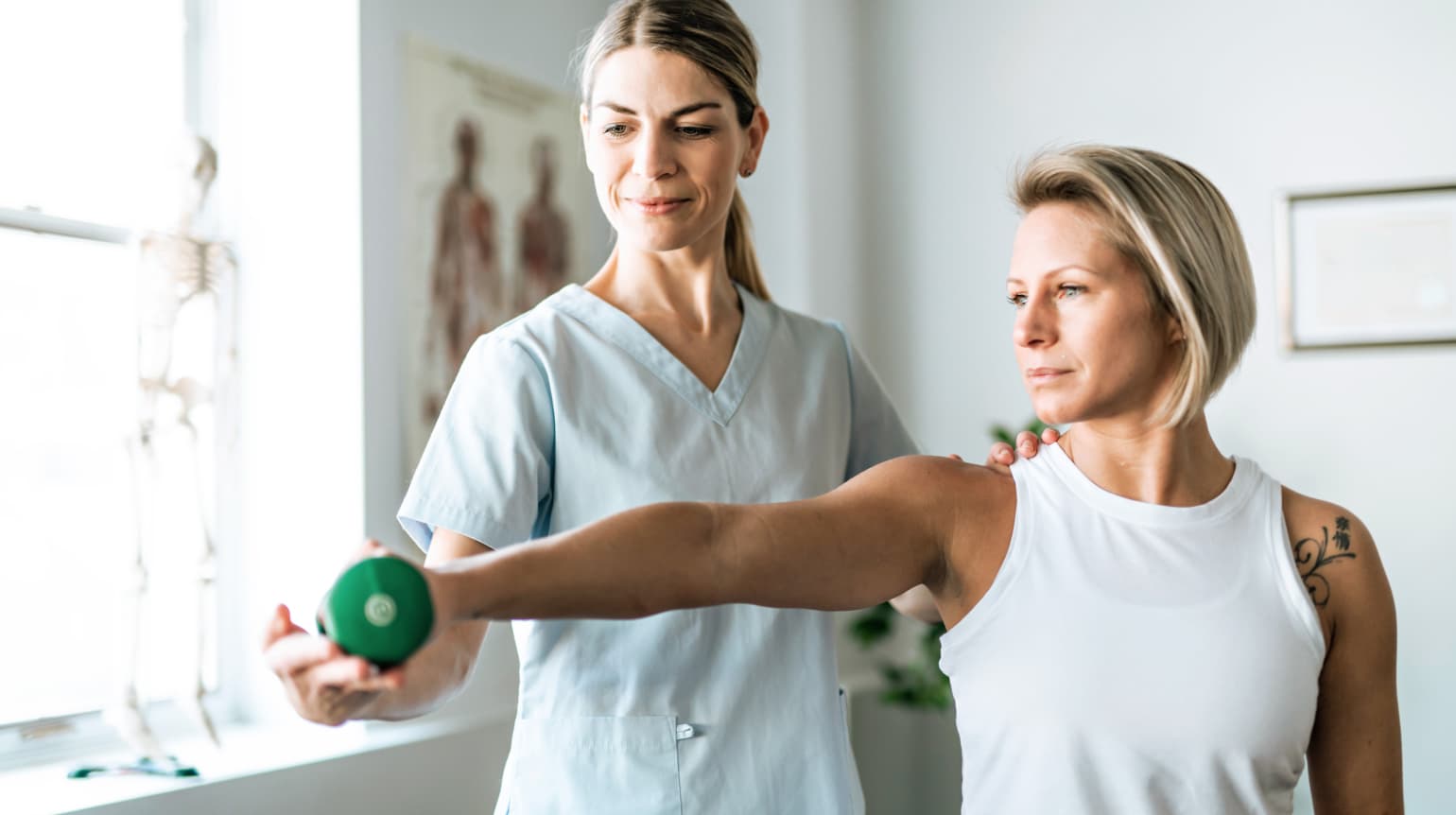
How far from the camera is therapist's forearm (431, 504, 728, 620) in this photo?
2.86 feet

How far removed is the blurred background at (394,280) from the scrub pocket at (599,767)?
3.35 ft

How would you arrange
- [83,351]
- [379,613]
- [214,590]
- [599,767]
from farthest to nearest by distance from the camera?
[214,590]
[83,351]
[599,767]
[379,613]

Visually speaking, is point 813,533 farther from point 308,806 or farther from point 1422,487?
point 1422,487

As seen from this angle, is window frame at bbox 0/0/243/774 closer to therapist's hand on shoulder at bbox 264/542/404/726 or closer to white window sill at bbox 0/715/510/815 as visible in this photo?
white window sill at bbox 0/715/510/815

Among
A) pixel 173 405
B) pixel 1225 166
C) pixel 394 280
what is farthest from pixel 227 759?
pixel 1225 166

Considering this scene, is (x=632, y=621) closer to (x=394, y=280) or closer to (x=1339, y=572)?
(x=1339, y=572)

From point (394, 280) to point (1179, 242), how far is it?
199 centimetres

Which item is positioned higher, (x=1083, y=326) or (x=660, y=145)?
(x=660, y=145)

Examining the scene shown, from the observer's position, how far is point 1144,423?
4.11ft

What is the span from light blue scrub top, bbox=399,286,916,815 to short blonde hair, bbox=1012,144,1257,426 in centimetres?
44

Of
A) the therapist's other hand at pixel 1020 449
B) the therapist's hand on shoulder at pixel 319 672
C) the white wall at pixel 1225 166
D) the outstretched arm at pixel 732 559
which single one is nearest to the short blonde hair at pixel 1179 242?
the therapist's other hand at pixel 1020 449

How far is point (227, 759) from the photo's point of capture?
7.79ft

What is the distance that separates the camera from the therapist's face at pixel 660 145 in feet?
4.54

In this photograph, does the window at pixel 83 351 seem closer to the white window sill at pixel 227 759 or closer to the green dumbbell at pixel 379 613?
the white window sill at pixel 227 759
